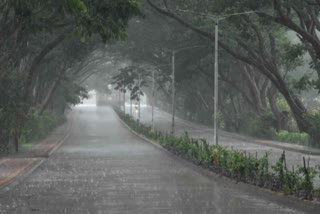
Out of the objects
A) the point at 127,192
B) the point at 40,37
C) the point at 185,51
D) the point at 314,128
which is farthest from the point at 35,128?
the point at 127,192

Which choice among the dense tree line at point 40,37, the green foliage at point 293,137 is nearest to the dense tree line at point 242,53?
the green foliage at point 293,137

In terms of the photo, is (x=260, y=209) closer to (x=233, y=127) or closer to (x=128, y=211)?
(x=128, y=211)

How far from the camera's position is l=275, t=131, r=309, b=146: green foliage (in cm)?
5297

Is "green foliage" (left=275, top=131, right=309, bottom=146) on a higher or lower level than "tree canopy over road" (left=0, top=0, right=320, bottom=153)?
lower

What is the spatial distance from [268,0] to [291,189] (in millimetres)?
15966

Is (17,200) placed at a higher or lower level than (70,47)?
lower

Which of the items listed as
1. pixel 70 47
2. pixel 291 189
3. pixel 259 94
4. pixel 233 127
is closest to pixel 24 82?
pixel 70 47

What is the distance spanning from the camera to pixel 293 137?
55.5 m

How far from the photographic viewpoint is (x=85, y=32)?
21234 mm

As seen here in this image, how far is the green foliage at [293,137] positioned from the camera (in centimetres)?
5297

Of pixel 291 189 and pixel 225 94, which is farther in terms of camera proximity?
pixel 225 94

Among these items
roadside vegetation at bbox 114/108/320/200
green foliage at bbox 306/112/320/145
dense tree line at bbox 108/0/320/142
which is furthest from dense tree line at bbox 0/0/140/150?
green foliage at bbox 306/112/320/145

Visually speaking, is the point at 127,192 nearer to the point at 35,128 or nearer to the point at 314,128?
the point at 314,128

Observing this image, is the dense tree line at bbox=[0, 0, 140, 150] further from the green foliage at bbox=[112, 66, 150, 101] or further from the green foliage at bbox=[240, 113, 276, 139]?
the green foliage at bbox=[240, 113, 276, 139]
